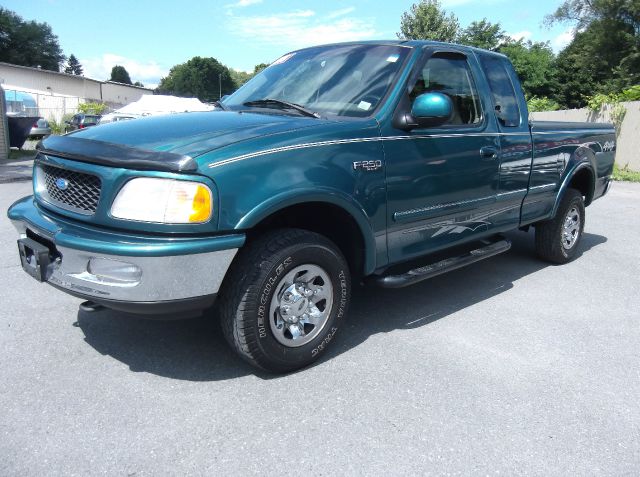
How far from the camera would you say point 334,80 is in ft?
12.2

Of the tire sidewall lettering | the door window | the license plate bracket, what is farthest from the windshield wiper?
the license plate bracket

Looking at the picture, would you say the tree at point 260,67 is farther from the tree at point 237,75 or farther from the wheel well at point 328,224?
A: the tree at point 237,75

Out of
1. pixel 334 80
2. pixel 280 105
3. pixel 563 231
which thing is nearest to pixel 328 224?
pixel 280 105

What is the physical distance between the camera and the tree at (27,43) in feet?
260

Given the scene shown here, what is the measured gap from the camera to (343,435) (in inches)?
101

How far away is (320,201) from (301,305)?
24.0 inches

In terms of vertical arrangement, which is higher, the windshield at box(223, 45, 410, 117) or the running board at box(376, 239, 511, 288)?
the windshield at box(223, 45, 410, 117)

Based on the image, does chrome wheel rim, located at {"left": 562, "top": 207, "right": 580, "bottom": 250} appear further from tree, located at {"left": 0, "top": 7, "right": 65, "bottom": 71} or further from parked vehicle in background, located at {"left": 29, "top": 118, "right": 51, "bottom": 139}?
tree, located at {"left": 0, "top": 7, "right": 65, "bottom": 71}

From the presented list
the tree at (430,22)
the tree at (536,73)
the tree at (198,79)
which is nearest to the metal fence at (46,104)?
the tree at (430,22)

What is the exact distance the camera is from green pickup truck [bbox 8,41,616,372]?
2.58 m

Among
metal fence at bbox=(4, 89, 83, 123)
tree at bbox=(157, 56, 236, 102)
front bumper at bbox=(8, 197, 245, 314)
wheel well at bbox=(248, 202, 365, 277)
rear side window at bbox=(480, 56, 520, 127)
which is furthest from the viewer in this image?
tree at bbox=(157, 56, 236, 102)

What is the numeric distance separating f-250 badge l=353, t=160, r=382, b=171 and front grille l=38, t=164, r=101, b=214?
1410 millimetres

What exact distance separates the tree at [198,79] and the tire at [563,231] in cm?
11770

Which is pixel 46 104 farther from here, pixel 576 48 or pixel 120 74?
pixel 120 74
